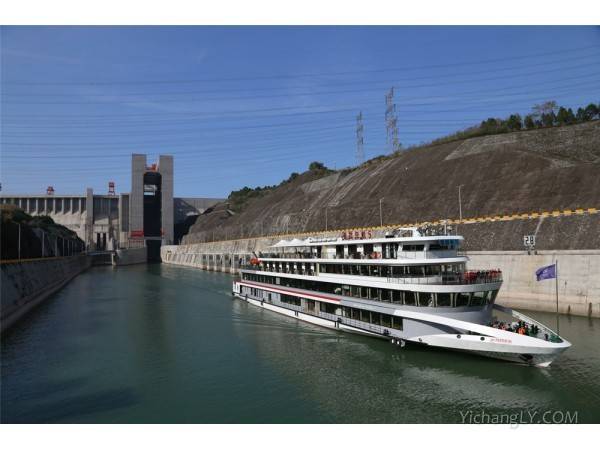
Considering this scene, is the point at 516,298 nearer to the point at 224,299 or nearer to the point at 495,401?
the point at 495,401

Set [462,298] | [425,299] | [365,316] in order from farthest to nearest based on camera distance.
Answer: [365,316], [425,299], [462,298]

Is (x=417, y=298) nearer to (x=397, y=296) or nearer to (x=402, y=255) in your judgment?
(x=397, y=296)

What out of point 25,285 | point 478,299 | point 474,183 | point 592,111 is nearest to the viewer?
point 478,299

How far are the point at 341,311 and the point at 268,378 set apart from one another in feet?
42.3

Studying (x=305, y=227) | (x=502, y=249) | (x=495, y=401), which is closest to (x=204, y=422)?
(x=495, y=401)

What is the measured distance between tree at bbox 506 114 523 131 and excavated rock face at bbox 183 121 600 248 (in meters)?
15.6

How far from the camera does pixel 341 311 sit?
3828cm

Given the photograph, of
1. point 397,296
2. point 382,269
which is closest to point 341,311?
point 382,269

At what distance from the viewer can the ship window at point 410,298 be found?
1201 inches

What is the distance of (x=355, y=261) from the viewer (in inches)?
1427

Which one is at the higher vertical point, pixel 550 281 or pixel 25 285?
pixel 550 281

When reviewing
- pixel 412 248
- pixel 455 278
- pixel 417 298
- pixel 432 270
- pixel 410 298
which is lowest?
pixel 410 298

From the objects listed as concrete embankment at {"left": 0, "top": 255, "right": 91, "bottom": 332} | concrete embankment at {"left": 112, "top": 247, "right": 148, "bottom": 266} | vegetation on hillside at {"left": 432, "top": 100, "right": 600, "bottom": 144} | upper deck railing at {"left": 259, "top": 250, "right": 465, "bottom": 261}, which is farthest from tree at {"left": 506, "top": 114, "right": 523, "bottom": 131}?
concrete embankment at {"left": 112, "top": 247, "right": 148, "bottom": 266}

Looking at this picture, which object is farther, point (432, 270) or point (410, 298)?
point (410, 298)
